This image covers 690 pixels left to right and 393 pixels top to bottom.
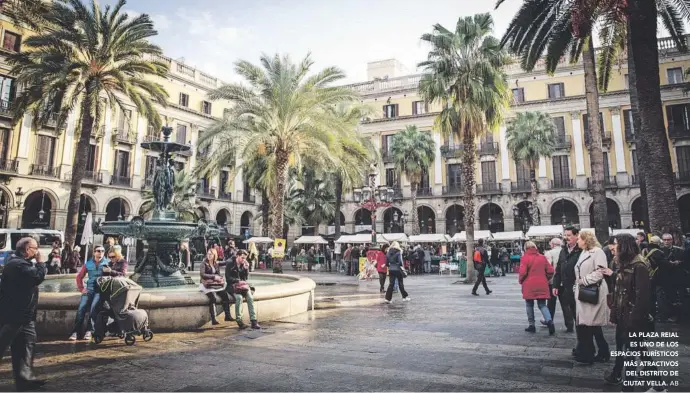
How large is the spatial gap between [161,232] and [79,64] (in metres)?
13.1

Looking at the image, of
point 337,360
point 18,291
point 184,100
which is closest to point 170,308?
point 18,291

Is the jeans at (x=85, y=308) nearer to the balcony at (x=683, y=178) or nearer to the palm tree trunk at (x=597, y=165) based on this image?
the palm tree trunk at (x=597, y=165)

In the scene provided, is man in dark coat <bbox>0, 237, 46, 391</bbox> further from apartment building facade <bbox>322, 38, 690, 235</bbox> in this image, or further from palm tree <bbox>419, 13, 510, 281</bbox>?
apartment building facade <bbox>322, 38, 690, 235</bbox>

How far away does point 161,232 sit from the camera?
27.1 ft

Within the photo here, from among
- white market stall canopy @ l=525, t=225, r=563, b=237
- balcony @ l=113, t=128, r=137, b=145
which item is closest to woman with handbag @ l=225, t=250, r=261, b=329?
Result: white market stall canopy @ l=525, t=225, r=563, b=237

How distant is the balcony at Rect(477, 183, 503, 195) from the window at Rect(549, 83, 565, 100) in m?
8.93

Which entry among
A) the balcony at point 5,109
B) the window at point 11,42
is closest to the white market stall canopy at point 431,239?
the balcony at point 5,109

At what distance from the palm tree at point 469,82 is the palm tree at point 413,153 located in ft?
55.4

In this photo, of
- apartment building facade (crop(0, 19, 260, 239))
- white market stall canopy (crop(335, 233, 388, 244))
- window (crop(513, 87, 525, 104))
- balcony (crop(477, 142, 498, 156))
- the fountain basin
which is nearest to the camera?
the fountain basin

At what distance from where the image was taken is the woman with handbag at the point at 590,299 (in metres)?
4.45

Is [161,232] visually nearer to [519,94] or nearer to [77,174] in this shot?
[77,174]

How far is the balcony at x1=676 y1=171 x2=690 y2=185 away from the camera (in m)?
31.4

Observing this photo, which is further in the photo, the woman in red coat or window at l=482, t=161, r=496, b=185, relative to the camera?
window at l=482, t=161, r=496, b=185

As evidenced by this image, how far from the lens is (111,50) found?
59.3 ft
